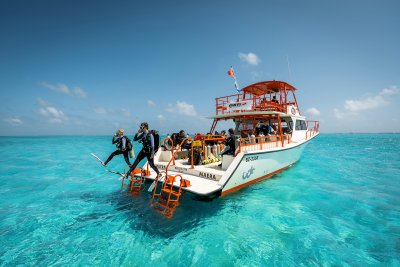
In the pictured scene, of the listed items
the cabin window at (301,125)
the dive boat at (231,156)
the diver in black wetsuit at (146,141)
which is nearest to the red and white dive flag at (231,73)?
the dive boat at (231,156)

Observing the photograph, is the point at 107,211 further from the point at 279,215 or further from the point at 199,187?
the point at 279,215

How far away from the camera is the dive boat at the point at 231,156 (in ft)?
20.2

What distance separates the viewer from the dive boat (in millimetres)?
6168

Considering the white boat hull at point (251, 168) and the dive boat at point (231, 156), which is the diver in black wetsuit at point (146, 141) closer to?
the dive boat at point (231, 156)

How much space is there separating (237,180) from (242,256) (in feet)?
9.56

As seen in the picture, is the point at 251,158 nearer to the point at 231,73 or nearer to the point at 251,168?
the point at 251,168

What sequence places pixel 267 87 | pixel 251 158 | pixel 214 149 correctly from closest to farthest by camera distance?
pixel 251 158, pixel 214 149, pixel 267 87

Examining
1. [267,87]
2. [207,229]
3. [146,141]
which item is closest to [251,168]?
[207,229]

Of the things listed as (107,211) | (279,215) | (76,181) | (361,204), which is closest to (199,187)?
(279,215)

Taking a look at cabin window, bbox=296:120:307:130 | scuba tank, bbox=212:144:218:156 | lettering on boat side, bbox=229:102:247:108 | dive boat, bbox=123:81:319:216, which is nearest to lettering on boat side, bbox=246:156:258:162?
dive boat, bbox=123:81:319:216

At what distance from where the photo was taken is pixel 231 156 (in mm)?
7305

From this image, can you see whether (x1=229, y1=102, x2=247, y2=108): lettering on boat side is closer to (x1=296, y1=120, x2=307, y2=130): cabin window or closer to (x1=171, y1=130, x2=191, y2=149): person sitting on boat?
(x1=171, y1=130, x2=191, y2=149): person sitting on boat

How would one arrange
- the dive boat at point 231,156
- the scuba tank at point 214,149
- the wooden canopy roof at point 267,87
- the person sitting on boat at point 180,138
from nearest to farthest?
the dive boat at point 231,156 < the scuba tank at point 214,149 < the person sitting on boat at point 180,138 < the wooden canopy roof at point 267,87

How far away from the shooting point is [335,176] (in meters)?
11.9
